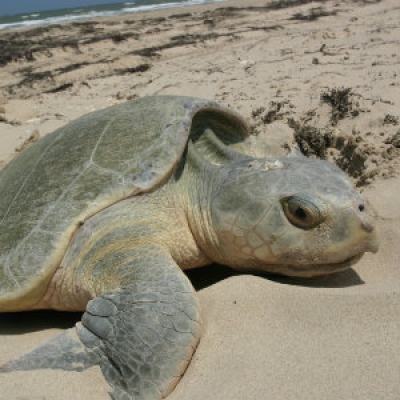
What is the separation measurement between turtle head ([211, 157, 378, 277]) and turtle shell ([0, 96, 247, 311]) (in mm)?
321

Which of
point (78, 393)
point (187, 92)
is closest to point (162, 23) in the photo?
point (187, 92)

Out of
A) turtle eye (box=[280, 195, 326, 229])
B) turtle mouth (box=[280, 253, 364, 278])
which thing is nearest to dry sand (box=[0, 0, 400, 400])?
turtle mouth (box=[280, 253, 364, 278])

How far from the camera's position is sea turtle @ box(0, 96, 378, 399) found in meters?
1.37

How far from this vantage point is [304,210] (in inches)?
59.9

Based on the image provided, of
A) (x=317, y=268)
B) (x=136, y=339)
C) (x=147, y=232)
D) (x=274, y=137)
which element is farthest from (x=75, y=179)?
(x=274, y=137)

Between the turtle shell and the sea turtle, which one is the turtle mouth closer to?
the sea turtle

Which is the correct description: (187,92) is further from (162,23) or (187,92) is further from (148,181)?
(162,23)

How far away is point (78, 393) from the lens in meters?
1.28

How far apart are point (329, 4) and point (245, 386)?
9478 mm

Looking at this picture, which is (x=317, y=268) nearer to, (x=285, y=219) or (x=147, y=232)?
(x=285, y=219)

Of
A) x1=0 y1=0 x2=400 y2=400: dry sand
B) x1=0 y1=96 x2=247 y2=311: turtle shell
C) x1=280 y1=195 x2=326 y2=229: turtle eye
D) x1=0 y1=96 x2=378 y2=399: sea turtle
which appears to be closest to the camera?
x1=0 y1=0 x2=400 y2=400: dry sand

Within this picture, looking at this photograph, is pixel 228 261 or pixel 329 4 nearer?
pixel 228 261

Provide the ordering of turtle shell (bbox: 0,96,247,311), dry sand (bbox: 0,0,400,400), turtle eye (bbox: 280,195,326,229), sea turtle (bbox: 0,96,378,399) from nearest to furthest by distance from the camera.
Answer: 1. dry sand (bbox: 0,0,400,400)
2. sea turtle (bbox: 0,96,378,399)
3. turtle eye (bbox: 280,195,326,229)
4. turtle shell (bbox: 0,96,247,311)

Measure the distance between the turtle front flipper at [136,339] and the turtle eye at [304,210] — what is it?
1.43 ft
